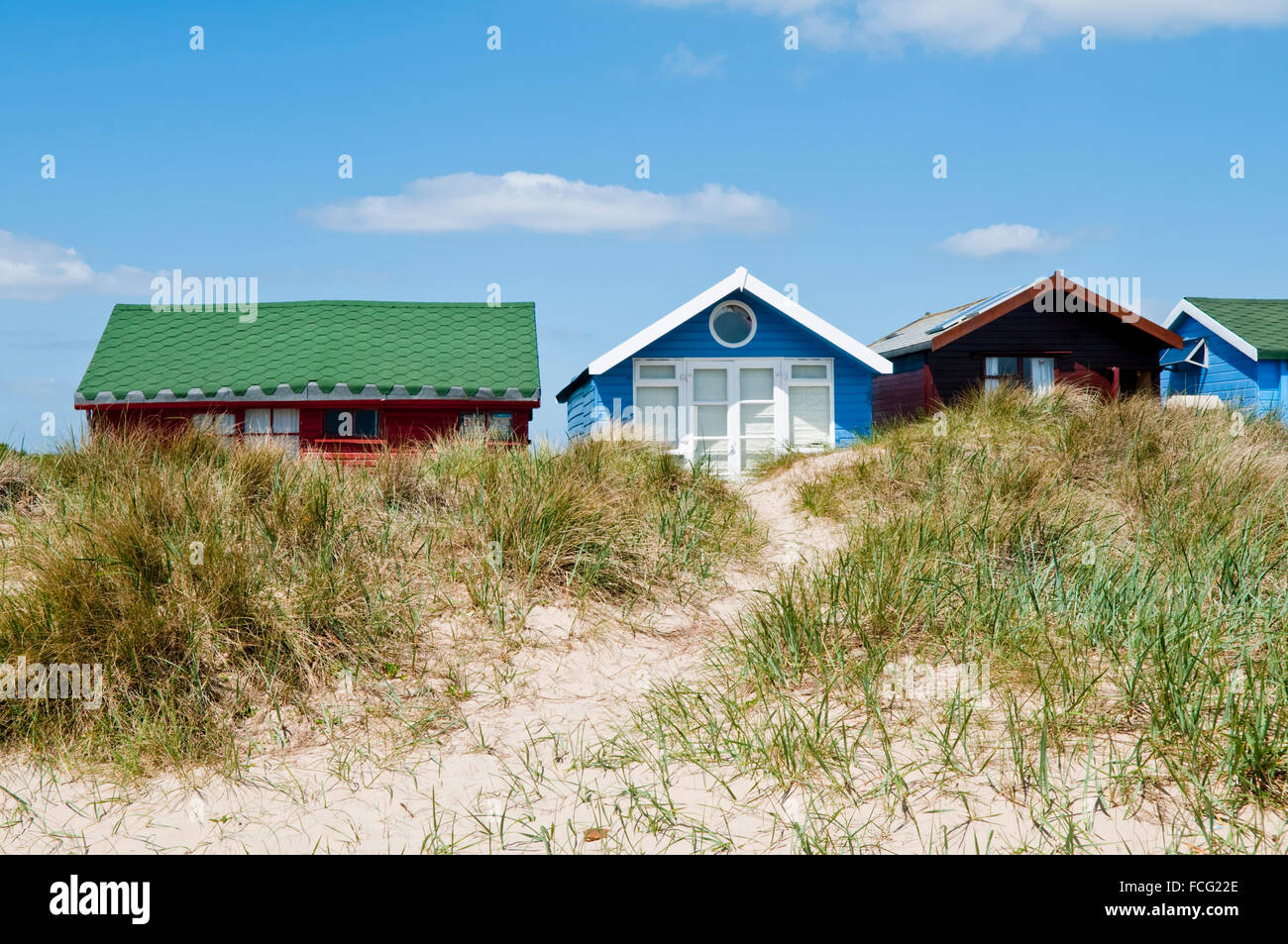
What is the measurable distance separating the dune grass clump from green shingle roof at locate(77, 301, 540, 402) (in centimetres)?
936

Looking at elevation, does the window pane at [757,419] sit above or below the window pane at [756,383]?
below

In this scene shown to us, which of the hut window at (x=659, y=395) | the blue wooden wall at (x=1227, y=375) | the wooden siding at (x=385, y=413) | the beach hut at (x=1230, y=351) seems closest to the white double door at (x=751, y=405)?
the hut window at (x=659, y=395)

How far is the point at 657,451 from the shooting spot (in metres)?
10.8

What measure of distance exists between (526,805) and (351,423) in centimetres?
1566

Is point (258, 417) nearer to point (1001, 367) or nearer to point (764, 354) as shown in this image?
point (764, 354)

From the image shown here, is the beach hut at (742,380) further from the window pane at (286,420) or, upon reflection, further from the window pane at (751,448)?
the window pane at (286,420)

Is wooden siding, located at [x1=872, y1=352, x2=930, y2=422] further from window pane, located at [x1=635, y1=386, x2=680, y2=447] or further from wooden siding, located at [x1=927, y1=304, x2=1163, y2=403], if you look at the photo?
window pane, located at [x1=635, y1=386, x2=680, y2=447]

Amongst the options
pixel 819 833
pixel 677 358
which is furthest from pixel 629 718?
pixel 677 358

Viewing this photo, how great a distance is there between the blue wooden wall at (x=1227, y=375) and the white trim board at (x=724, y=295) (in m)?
10.3

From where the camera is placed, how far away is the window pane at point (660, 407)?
17938 mm

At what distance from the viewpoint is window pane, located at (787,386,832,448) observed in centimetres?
1827

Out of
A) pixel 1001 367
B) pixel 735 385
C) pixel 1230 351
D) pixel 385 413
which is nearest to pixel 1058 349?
pixel 1001 367

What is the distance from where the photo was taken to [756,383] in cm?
1823
